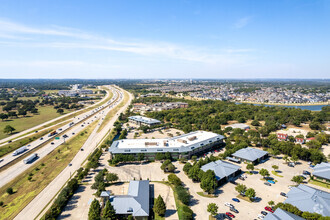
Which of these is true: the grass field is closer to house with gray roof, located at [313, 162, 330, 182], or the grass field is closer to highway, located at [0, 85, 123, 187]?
highway, located at [0, 85, 123, 187]

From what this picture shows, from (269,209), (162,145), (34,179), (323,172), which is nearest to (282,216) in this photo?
(269,209)

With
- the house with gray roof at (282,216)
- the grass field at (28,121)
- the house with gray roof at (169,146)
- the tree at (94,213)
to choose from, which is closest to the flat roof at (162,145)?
the house with gray roof at (169,146)

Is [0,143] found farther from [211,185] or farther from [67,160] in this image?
[211,185]

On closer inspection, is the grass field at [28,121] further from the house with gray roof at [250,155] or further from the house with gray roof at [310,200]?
the house with gray roof at [310,200]

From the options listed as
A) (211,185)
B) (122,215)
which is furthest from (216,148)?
Answer: (122,215)

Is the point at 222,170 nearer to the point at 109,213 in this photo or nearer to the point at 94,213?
the point at 109,213

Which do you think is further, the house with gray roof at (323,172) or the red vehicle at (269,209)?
the house with gray roof at (323,172)
